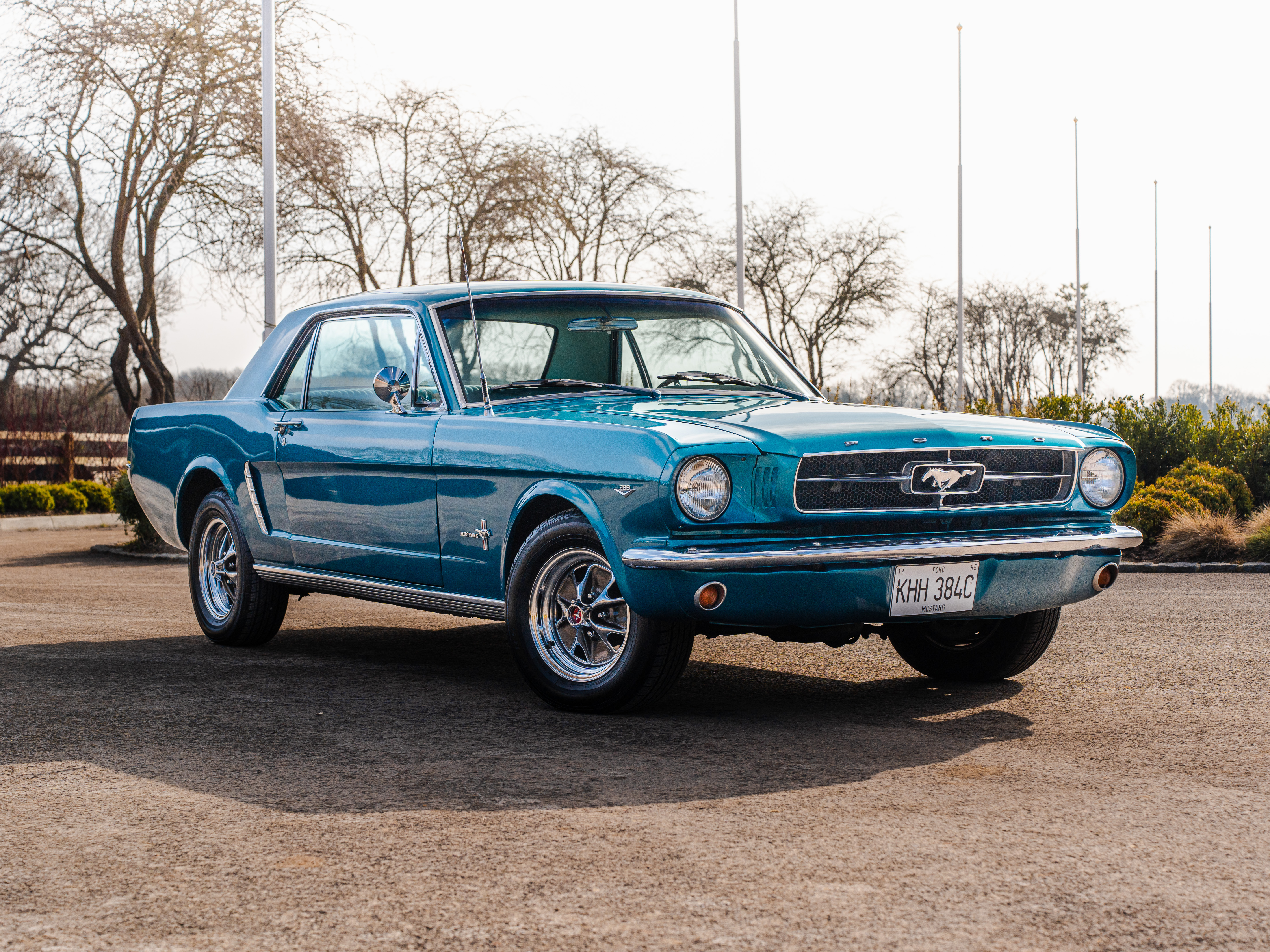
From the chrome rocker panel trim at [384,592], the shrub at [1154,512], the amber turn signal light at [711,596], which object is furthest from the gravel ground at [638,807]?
the shrub at [1154,512]

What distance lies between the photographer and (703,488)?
5.08 meters

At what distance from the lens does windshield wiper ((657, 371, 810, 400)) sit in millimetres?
6633

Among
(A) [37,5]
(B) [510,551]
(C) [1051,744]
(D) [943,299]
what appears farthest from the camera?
(D) [943,299]

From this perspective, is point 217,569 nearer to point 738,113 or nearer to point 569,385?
point 569,385

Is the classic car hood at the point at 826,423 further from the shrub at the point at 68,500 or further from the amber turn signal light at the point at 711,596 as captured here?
the shrub at the point at 68,500

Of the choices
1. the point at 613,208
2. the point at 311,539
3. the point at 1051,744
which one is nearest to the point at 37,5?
the point at 613,208

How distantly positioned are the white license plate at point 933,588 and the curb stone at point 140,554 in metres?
11.1

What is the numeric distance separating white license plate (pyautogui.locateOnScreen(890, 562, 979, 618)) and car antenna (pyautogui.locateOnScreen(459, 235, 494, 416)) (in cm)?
189

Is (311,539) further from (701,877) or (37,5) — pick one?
(37,5)

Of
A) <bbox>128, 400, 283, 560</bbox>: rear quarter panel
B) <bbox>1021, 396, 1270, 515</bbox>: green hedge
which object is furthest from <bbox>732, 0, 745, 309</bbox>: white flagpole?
<bbox>128, 400, 283, 560</bbox>: rear quarter panel

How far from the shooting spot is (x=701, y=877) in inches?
135

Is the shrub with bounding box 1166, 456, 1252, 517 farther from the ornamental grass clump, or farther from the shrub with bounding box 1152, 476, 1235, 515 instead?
the ornamental grass clump

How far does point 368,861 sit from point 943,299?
144ft

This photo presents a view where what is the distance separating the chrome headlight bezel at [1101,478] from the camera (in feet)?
19.3
